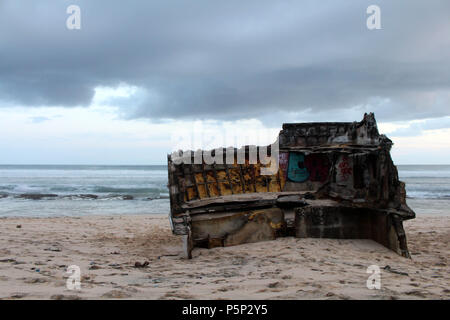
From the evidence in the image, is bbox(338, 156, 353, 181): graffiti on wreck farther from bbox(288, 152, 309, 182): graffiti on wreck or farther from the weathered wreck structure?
bbox(288, 152, 309, 182): graffiti on wreck

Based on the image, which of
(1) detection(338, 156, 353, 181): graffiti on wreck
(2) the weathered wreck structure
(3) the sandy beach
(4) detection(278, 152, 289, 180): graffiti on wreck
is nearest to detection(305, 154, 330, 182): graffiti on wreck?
(4) detection(278, 152, 289, 180): graffiti on wreck

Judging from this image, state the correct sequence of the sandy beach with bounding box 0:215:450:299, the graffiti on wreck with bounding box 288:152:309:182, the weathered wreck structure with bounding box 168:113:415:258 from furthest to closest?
1. the graffiti on wreck with bounding box 288:152:309:182
2. the weathered wreck structure with bounding box 168:113:415:258
3. the sandy beach with bounding box 0:215:450:299

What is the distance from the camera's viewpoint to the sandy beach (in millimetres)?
3930

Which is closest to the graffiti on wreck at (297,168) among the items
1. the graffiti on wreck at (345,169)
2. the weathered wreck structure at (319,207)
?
the weathered wreck structure at (319,207)

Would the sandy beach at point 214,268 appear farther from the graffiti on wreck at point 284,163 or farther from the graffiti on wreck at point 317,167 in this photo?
the graffiti on wreck at point 284,163

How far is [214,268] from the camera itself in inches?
224

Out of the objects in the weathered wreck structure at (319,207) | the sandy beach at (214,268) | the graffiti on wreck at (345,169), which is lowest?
the sandy beach at (214,268)

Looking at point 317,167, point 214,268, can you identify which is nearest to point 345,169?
point 317,167

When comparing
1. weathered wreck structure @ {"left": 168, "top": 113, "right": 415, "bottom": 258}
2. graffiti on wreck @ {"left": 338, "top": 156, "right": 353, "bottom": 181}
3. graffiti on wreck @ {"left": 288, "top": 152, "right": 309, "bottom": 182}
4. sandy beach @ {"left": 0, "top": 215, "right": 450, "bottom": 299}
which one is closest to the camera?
sandy beach @ {"left": 0, "top": 215, "right": 450, "bottom": 299}

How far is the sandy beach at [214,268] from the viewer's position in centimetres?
393
